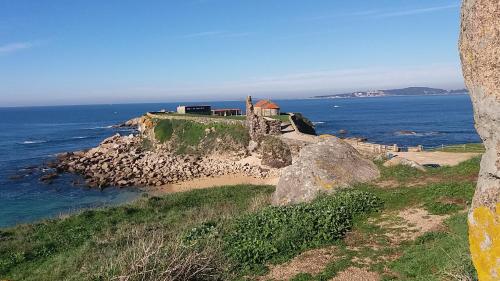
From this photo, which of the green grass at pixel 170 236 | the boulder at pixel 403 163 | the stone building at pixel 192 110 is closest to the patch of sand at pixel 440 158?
the boulder at pixel 403 163

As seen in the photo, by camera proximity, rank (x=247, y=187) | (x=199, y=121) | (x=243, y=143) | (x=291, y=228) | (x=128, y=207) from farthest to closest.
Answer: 1. (x=199, y=121)
2. (x=243, y=143)
3. (x=247, y=187)
4. (x=128, y=207)
5. (x=291, y=228)

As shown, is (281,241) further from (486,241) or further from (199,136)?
(199,136)

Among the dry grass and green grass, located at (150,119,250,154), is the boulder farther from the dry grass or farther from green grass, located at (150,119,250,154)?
green grass, located at (150,119,250,154)

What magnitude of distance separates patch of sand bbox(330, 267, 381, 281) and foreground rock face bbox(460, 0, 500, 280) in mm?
6760

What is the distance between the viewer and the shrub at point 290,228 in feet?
44.3

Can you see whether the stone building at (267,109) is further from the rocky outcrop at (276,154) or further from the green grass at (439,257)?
the green grass at (439,257)

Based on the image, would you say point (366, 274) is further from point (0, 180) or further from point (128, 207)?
point (0, 180)

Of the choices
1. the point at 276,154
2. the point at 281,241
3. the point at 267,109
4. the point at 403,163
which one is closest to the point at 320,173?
the point at 403,163

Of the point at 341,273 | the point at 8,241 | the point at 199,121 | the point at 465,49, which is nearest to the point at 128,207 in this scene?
the point at 8,241

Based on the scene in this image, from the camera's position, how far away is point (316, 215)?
15.7 m

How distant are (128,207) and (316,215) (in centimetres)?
1737

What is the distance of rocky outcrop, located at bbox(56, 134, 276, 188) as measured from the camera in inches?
1790

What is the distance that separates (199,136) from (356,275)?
2032 inches

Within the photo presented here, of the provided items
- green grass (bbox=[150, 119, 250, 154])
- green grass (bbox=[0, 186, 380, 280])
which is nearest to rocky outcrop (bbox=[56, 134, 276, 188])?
green grass (bbox=[150, 119, 250, 154])
